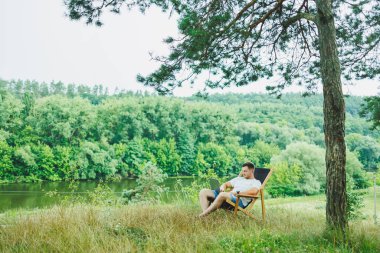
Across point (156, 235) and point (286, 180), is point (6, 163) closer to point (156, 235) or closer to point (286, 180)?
point (286, 180)

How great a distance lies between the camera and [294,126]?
51.8 metres

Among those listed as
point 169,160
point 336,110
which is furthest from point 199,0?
point 169,160

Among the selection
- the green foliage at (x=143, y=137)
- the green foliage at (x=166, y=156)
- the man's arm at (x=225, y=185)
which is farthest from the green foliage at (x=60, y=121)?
the man's arm at (x=225, y=185)

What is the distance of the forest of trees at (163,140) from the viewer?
23.8 m

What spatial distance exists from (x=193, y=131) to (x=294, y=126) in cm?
1752

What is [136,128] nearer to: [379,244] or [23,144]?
[23,144]

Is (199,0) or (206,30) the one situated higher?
(199,0)

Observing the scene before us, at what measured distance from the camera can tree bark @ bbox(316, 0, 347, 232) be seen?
3373mm

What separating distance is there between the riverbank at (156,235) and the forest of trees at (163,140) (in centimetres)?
1643

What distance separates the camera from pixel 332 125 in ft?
11.2

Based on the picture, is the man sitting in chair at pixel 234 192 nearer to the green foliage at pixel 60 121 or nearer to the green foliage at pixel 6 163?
the green foliage at pixel 6 163

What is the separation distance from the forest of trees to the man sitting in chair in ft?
50.5

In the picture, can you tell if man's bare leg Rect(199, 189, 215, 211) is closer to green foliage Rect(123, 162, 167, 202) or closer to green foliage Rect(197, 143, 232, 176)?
green foliage Rect(123, 162, 167, 202)

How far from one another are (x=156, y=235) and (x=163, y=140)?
118 ft
